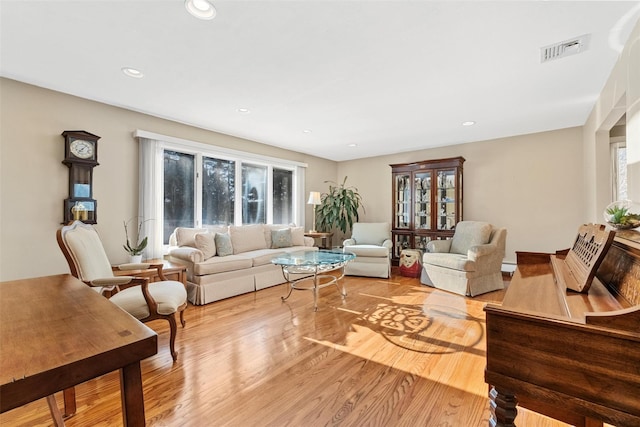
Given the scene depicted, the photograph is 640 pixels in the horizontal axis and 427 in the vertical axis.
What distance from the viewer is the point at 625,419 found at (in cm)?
71

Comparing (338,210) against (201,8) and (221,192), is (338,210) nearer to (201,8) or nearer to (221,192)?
(221,192)

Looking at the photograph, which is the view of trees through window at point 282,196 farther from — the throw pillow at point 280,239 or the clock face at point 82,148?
the clock face at point 82,148

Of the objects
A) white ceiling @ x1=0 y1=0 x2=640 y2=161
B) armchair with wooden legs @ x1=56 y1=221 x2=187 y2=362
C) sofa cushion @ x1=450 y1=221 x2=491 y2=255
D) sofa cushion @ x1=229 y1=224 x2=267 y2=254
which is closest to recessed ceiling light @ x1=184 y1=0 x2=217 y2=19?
white ceiling @ x1=0 y1=0 x2=640 y2=161

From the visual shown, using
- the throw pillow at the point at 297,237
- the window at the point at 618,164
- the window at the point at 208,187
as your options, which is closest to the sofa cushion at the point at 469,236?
the window at the point at 618,164

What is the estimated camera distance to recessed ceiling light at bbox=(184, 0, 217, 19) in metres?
1.69

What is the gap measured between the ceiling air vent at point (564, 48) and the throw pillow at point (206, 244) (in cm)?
387

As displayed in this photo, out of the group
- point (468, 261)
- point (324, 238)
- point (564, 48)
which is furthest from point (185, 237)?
point (564, 48)

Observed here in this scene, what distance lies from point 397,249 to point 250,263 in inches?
118

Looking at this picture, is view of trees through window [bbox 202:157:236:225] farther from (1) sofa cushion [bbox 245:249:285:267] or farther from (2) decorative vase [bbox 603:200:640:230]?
(2) decorative vase [bbox 603:200:640:230]

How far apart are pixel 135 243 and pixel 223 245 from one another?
1047 mm

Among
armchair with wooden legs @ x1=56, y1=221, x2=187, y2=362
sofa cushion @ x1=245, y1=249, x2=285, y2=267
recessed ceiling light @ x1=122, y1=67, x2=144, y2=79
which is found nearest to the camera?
armchair with wooden legs @ x1=56, y1=221, x2=187, y2=362

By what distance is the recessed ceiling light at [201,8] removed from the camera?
66.4 inches

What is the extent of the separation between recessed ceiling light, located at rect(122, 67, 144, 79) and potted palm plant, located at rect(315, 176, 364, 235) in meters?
3.87

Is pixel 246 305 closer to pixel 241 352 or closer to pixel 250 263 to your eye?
pixel 250 263
